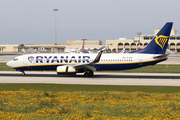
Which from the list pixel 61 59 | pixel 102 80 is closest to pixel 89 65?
pixel 102 80

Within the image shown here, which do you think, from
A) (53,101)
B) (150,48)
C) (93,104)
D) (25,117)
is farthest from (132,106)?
(150,48)

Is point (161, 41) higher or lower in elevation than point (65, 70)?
higher

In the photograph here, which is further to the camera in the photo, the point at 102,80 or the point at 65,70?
the point at 65,70

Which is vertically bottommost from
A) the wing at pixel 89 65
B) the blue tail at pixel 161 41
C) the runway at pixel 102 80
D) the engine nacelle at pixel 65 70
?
the runway at pixel 102 80

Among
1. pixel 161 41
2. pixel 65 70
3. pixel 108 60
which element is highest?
pixel 161 41

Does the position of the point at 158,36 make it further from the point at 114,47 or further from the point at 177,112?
the point at 114,47

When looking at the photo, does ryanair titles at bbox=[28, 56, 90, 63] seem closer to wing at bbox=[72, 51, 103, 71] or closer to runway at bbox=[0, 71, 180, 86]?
wing at bbox=[72, 51, 103, 71]

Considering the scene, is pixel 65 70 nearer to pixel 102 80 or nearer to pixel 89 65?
pixel 89 65

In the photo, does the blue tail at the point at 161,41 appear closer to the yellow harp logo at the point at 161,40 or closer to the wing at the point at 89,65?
the yellow harp logo at the point at 161,40

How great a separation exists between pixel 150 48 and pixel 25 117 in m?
30.1

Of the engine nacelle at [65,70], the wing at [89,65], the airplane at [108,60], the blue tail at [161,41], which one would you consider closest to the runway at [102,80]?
the engine nacelle at [65,70]

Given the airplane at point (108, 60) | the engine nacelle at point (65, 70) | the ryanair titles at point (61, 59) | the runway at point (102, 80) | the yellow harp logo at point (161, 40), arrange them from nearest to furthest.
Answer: the runway at point (102, 80) < the engine nacelle at point (65, 70) < the airplane at point (108, 60) < the ryanair titles at point (61, 59) < the yellow harp logo at point (161, 40)

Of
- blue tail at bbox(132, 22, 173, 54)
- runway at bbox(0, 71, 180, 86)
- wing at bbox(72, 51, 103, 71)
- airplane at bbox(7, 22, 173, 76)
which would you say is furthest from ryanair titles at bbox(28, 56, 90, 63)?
blue tail at bbox(132, 22, 173, 54)

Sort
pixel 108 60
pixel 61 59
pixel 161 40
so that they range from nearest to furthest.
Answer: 1. pixel 108 60
2. pixel 61 59
3. pixel 161 40
